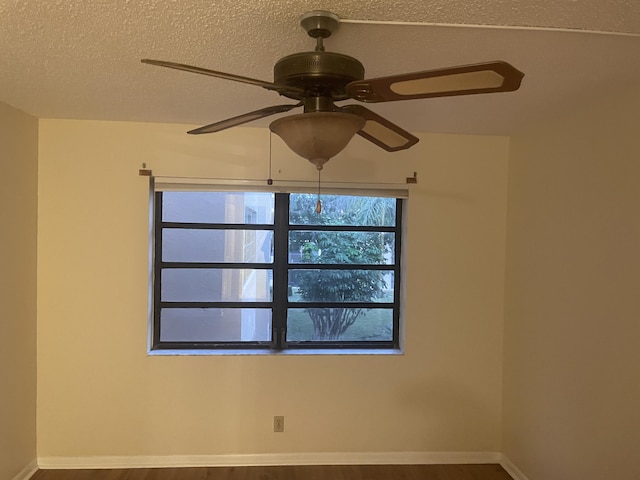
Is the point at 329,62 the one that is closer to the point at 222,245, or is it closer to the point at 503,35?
the point at 503,35

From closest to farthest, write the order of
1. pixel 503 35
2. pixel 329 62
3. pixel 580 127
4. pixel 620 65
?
pixel 329 62, pixel 503 35, pixel 620 65, pixel 580 127

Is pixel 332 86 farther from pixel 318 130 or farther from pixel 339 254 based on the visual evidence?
pixel 339 254

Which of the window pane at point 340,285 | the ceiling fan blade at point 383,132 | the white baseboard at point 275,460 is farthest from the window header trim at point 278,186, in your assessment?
the white baseboard at point 275,460

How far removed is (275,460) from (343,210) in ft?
5.56

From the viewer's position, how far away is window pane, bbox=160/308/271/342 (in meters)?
3.15

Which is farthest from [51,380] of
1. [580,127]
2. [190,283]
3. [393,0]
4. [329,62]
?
[580,127]

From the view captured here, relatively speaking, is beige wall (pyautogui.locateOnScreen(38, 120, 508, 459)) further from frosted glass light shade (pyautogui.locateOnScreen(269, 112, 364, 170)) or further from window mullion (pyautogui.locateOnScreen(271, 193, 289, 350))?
frosted glass light shade (pyautogui.locateOnScreen(269, 112, 364, 170))

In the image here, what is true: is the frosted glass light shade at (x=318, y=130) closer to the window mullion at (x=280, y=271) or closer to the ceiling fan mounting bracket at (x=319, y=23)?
the ceiling fan mounting bracket at (x=319, y=23)

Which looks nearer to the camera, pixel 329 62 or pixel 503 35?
pixel 329 62

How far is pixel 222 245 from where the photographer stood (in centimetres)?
317

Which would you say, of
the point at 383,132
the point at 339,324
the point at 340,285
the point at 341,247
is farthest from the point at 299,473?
the point at 383,132

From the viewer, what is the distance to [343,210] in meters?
3.21

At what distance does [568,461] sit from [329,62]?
7.72 feet

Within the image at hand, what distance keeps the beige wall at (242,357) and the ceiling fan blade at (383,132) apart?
1330 millimetres
